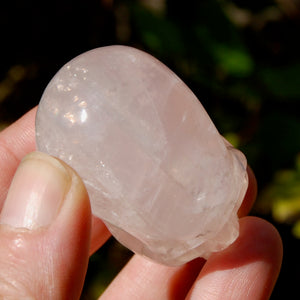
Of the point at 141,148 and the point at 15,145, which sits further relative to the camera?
the point at 15,145

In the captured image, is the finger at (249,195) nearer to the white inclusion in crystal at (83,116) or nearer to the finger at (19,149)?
the finger at (19,149)

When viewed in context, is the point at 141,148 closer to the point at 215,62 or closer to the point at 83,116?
the point at 83,116

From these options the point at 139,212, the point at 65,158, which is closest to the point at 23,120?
A: the point at 65,158

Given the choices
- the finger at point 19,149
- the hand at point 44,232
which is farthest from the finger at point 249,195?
the hand at point 44,232

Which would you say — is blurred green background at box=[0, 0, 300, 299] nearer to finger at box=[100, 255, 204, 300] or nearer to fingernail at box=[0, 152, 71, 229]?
finger at box=[100, 255, 204, 300]

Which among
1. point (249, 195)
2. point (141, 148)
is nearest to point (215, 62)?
point (249, 195)
